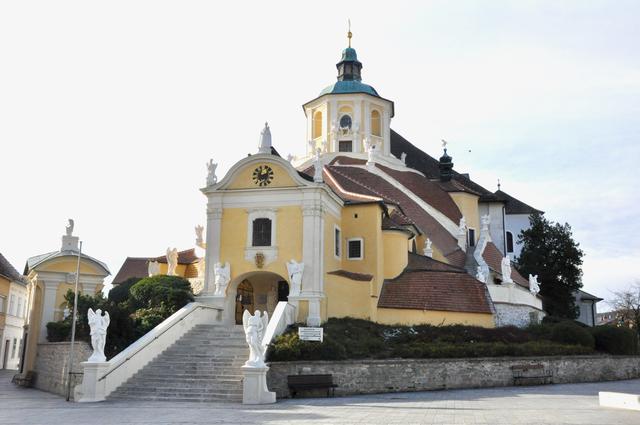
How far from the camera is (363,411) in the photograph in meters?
16.2

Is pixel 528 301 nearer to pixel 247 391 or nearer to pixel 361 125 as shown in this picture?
pixel 361 125

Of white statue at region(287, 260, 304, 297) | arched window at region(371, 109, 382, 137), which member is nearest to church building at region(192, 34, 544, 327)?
white statue at region(287, 260, 304, 297)

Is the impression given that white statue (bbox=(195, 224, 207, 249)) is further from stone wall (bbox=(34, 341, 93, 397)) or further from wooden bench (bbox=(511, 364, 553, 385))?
wooden bench (bbox=(511, 364, 553, 385))

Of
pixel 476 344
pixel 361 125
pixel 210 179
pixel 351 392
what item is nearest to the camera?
pixel 351 392

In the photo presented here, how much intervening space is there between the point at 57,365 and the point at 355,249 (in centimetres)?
1332

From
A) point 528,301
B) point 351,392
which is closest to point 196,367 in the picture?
point 351,392

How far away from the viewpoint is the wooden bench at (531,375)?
78.7 ft

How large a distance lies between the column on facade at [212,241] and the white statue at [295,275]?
3.82m

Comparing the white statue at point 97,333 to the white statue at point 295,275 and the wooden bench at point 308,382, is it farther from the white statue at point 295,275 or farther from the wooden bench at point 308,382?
the white statue at point 295,275

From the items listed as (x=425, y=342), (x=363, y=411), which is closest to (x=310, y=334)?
(x=425, y=342)

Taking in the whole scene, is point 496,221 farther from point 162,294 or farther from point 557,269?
point 162,294

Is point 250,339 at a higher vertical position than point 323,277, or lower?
lower

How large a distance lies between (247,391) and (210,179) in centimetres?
1306

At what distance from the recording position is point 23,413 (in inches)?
655
